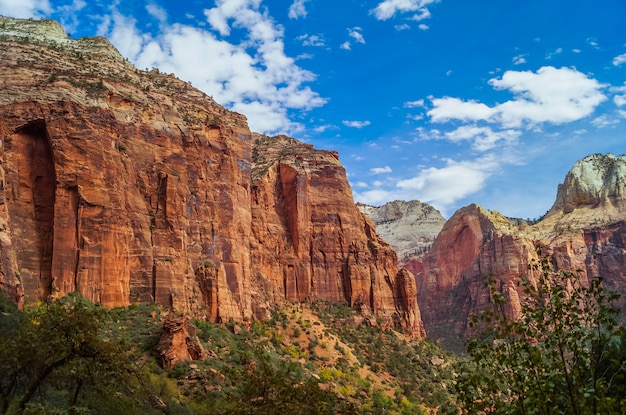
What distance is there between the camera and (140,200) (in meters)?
48.5

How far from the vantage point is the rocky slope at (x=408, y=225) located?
6222 inches

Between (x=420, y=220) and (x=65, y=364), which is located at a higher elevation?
(x=420, y=220)

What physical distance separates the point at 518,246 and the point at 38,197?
94.8m

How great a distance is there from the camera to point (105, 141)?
150 feet

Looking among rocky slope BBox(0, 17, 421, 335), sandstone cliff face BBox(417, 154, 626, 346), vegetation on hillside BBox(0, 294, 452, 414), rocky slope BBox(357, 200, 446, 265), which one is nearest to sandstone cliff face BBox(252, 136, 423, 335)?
rocky slope BBox(0, 17, 421, 335)

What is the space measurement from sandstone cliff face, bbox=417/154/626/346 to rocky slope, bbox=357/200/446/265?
55.9ft

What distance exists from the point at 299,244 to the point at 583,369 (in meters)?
65.2

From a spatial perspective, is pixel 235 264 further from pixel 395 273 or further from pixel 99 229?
pixel 395 273

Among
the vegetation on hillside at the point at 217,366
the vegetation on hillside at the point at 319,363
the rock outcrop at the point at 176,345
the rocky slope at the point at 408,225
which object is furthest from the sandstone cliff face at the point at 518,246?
the rock outcrop at the point at 176,345

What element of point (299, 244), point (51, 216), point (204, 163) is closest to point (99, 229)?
point (51, 216)

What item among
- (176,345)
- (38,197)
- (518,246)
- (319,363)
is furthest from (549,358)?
(518,246)

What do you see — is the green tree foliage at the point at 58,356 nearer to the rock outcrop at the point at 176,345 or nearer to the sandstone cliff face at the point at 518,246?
the rock outcrop at the point at 176,345

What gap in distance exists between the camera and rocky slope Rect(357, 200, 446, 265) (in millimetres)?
158038

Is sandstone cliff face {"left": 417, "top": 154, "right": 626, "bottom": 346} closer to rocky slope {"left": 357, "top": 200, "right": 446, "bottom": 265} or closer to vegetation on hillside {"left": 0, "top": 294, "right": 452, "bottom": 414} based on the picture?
rocky slope {"left": 357, "top": 200, "right": 446, "bottom": 265}
